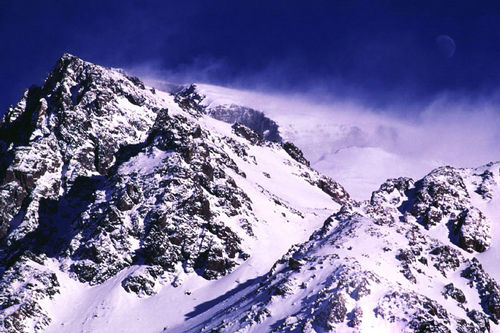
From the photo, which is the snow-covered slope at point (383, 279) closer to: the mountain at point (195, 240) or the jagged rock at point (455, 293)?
the jagged rock at point (455, 293)

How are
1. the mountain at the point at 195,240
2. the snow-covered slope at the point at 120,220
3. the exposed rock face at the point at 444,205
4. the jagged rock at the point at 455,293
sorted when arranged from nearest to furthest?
the mountain at the point at 195,240 → the jagged rock at the point at 455,293 → the snow-covered slope at the point at 120,220 → the exposed rock face at the point at 444,205

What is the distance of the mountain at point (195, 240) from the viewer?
357 feet

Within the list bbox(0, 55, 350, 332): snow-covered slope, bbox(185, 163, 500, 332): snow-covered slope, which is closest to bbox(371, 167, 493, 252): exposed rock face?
bbox(185, 163, 500, 332): snow-covered slope

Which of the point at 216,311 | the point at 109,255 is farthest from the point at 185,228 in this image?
the point at 216,311

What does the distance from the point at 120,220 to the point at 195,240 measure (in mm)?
16567

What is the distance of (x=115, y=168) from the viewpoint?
16850 centimetres

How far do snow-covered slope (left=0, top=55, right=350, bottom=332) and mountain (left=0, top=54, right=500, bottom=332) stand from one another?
1.11 ft

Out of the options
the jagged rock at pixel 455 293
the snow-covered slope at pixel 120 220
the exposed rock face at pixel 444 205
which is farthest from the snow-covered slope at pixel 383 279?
the snow-covered slope at pixel 120 220

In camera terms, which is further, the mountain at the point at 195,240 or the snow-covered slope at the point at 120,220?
the snow-covered slope at the point at 120,220

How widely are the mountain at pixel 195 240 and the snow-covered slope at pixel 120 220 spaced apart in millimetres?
337

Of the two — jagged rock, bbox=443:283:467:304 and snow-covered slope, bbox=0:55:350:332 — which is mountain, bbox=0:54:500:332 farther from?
snow-covered slope, bbox=0:55:350:332

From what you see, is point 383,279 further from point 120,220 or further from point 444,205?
point 120,220

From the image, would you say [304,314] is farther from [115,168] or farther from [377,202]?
[115,168]

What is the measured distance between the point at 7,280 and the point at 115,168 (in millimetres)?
39977
